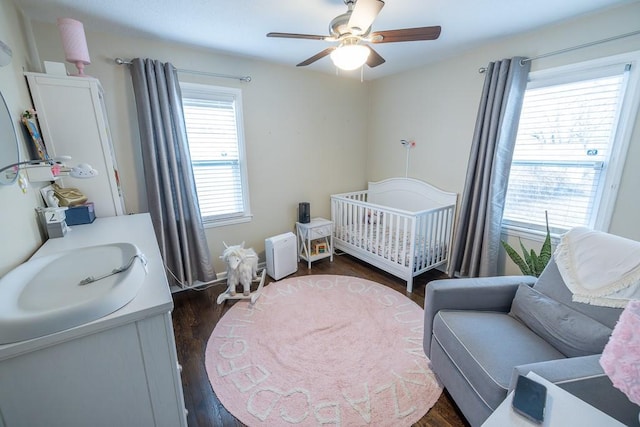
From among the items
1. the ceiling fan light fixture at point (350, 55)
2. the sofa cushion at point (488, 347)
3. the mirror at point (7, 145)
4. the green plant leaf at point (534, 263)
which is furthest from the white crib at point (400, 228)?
the mirror at point (7, 145)

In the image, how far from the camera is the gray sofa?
913mm

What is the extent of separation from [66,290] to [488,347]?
1.73 meters

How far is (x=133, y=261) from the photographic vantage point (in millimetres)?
1009

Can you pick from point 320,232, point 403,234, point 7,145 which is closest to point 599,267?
point 403,234

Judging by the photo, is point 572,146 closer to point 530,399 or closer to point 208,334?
point 530,399

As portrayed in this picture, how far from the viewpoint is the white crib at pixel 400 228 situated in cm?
258

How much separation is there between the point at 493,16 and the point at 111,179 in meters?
2.96

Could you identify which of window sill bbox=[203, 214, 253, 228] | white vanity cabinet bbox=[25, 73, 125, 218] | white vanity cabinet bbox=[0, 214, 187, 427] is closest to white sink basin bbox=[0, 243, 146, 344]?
white vanity cabinet bbox=[0, 214, 187, 427]

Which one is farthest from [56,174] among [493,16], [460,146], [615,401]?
[460,146]

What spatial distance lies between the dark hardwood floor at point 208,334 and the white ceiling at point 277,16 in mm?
2273

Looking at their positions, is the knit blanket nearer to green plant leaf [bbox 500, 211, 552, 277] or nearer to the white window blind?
green plant leaf [bbox 500, 211, 552, 277]

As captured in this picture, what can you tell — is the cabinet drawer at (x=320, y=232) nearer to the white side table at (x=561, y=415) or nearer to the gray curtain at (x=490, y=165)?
the gray curtain at (x=490, y=165)

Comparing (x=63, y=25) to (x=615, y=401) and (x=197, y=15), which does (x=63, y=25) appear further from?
(x=615, y=401)

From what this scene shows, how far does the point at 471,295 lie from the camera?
4.99 ft
